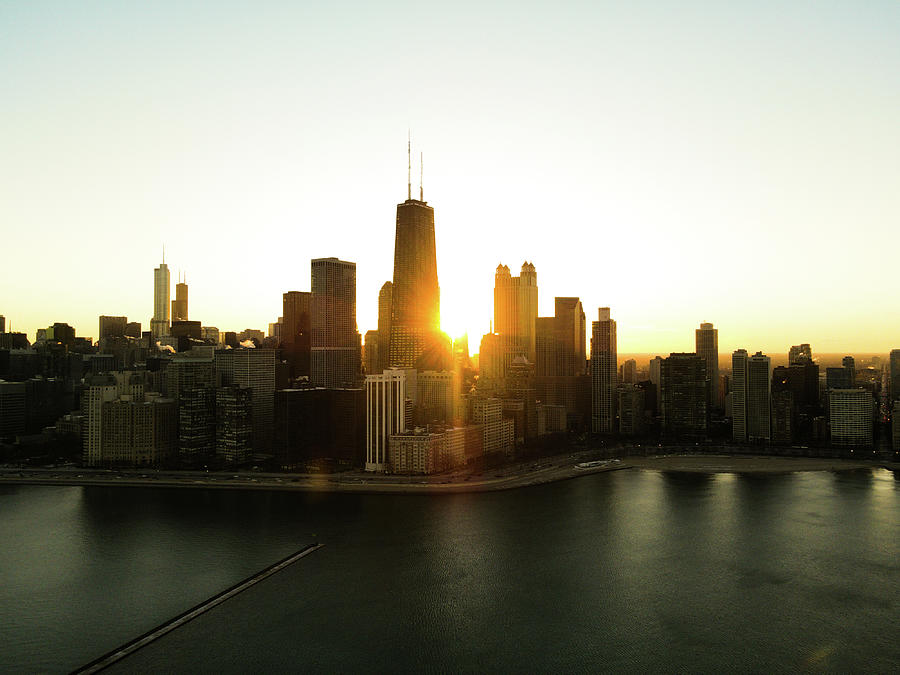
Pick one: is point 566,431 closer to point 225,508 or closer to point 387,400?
point 387,400

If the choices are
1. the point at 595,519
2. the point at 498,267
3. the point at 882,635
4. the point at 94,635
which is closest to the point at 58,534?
the point at 94,635

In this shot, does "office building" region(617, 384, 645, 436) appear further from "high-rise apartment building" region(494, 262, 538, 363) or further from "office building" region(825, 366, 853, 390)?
"high-rise apartment building" region(494, 262, 538, 363)

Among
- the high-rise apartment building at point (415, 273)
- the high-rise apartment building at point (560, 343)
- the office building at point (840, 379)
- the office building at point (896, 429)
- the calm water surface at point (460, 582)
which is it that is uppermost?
the high-rise apartment building at point (415, 273)

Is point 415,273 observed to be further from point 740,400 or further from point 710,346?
point 710,346

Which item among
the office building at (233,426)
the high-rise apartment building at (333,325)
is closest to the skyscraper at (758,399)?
the high-rise apartment building at (333,325)

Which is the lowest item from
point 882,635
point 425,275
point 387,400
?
point 882,635

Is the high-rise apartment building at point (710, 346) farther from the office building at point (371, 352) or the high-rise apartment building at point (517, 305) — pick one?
the office building at point (371, 352)
